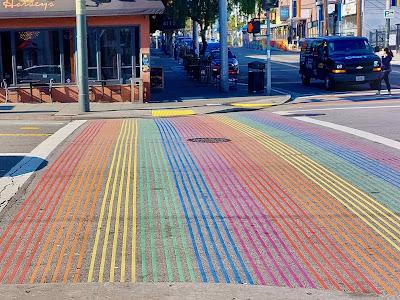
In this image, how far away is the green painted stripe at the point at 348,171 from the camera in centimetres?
846

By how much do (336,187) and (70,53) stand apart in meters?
16.6

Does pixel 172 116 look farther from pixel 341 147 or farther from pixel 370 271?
pixel 370 271

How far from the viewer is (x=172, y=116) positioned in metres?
20.0

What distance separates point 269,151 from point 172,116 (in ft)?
27.0

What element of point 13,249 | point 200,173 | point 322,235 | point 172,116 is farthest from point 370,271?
point 172,116

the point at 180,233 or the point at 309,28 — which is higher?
the point at 309,28

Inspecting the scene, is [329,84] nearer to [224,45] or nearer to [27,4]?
[224,45]

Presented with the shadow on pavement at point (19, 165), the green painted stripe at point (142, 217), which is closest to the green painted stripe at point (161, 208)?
the green painted stripe at point (142, 217)

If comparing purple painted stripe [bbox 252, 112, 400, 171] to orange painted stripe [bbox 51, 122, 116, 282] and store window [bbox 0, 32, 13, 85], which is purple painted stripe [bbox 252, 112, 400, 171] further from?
store window [bbox 0, 32, 13, 85]

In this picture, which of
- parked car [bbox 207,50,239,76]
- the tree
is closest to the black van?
parked car [bbox 207,50,239,76]

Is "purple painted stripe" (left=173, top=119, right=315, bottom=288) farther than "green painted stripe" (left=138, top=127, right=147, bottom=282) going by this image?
No

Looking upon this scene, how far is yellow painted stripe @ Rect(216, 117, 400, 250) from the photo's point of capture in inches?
284

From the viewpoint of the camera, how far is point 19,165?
11.2 m

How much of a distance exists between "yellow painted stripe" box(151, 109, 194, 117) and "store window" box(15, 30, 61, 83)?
5.10m
